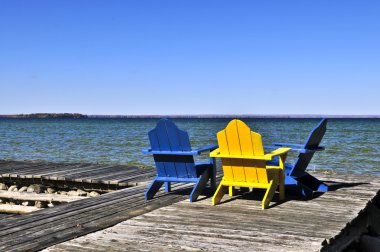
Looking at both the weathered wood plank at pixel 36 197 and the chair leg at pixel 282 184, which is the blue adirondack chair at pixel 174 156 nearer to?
the chair leg at pixel 282 184

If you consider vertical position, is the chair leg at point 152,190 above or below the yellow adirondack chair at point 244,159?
below

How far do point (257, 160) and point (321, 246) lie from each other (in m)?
1.96

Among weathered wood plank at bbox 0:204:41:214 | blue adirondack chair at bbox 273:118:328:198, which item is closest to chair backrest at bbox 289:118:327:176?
blue adirondack chair at bbox 273:118:328:198

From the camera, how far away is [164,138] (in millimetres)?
6449

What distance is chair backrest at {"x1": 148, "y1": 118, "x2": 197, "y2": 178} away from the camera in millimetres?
6340

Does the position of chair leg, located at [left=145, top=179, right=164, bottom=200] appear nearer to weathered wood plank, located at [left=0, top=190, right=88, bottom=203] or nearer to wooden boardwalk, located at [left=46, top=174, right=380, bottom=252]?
wooden boardwalk, located at [left=46, top=174, right=380, bottom=252]

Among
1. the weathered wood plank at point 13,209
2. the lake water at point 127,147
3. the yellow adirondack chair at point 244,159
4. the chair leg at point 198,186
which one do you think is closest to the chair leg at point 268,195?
the yellow adirondack chair at point 244,159

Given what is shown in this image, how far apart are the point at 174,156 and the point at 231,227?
6.07ft

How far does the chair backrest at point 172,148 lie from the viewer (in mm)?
6340

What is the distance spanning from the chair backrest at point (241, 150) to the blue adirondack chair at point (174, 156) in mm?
396

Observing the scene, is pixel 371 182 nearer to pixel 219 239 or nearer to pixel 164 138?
pixel 164 138

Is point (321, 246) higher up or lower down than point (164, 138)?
lower down

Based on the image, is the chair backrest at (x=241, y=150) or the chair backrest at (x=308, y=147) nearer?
the chair backrest at (x=241, y=150)

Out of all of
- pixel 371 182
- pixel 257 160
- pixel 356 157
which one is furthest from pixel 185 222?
pixel 356 157
